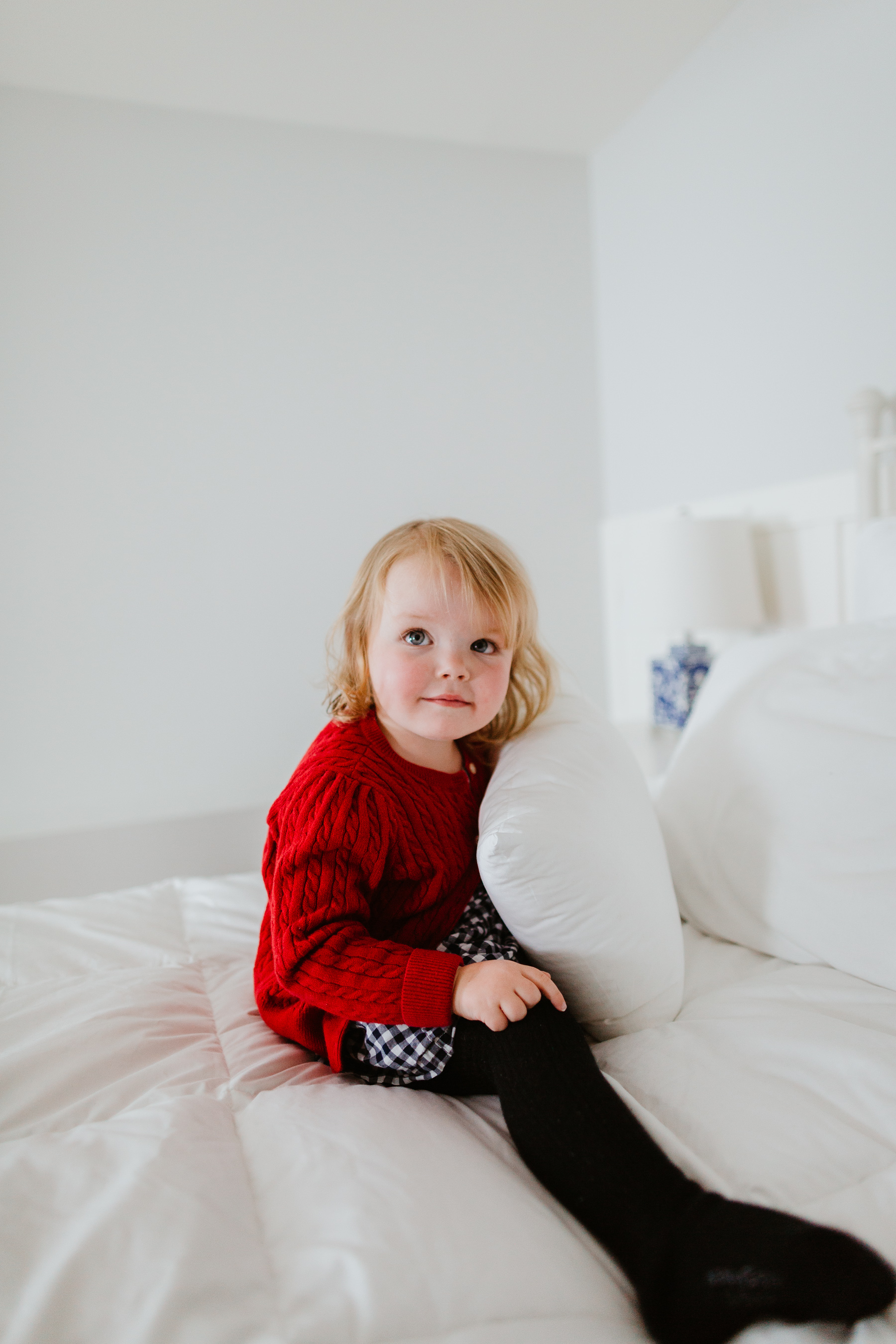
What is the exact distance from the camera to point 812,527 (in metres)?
1.89

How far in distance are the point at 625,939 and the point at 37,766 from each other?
2.07m

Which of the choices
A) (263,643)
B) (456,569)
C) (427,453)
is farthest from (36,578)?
(456,569)

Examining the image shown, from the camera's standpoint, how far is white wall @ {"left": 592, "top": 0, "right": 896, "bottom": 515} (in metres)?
1.71

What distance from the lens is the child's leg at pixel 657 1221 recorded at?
533 millimetres

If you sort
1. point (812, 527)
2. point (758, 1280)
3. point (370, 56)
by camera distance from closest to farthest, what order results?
point (758, 1280) → point (812, 527) → point (370, 56)

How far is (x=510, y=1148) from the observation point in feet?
2.36

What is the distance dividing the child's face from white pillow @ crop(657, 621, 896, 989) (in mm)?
326

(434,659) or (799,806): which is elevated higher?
(434,659)

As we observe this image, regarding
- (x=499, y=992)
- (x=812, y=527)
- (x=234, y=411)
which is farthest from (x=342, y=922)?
(x=234, y=411)

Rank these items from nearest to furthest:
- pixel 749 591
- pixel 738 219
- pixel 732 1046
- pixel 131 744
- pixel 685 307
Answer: pixel 732 1046 < pixel 749 591 < pixel 738 219 < pixel 685 307 < pixel 131 744

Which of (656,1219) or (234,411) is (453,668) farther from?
(234,411)

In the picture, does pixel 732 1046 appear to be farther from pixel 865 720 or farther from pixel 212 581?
pixel 212 581

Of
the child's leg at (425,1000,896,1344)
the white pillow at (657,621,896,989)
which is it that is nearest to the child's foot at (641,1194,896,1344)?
the child's leg at (425,1000,896,1344)

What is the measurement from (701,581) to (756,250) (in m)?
0.80
